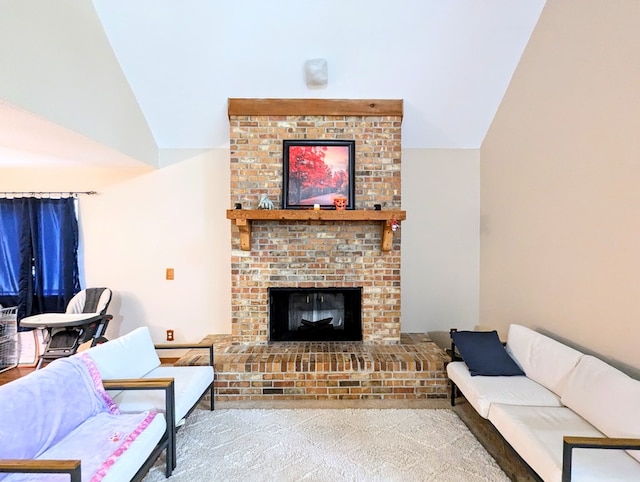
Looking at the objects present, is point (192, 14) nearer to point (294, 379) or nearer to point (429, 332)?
point (294, 379)

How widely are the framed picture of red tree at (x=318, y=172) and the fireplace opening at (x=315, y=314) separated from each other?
3.15 ft

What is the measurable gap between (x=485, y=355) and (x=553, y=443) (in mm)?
944

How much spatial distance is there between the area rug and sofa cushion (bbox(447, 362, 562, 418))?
334mm

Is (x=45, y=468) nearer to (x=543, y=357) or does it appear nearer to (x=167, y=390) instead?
(x=167, y=390)

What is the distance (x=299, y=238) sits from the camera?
3.46 m

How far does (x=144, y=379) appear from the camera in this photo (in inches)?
77.5

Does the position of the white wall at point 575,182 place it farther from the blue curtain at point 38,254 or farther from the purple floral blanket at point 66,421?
the blue curtain at point 38,254

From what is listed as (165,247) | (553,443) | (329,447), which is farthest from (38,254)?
(553,443)

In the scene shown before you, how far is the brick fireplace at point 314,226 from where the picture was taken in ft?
11.1

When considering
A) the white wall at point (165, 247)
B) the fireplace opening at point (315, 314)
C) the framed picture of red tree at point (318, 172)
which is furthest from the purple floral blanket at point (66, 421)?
the framed picture of red tree at point (318, 172)

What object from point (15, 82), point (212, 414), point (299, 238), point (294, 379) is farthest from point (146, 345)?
point (15, 82)

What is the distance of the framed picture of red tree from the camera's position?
337cm

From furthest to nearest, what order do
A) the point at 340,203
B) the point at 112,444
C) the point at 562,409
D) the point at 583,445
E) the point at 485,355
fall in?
the point at 340,203 → the point at 485,355 → the point at 562,409 → the point at 112,444 → the point at 583,445

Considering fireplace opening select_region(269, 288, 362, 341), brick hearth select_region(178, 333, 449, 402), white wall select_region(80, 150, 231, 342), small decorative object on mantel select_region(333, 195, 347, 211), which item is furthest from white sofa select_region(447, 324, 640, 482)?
white wall select_region(80, 150, 231, 342)
